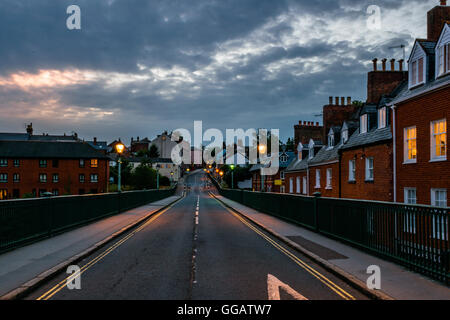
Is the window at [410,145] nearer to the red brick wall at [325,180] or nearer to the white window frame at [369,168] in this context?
the white window frame at [369,168]

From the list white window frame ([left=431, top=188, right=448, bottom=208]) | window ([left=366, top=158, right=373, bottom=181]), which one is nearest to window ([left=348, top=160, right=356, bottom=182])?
window ([left=366, top=158, right=373, bottom=181])

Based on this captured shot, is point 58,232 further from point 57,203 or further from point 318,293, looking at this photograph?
point 318,293

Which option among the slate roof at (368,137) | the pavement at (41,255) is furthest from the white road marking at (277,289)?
the slate roof at (368,137)

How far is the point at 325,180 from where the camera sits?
30.5m

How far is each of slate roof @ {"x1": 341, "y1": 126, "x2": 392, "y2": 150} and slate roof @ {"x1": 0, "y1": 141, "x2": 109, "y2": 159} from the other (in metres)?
62.7

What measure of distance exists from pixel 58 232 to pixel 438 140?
16.2 metres

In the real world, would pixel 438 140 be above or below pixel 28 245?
above

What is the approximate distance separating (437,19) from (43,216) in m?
20.4

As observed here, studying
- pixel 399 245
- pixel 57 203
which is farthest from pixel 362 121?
pixel 57 203

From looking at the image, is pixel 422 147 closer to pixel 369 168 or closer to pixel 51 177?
pixel 369 168

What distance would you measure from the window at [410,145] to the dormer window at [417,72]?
2377 mm

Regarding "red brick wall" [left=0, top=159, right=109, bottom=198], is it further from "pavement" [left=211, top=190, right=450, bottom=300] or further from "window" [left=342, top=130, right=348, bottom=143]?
"pavement" [left=211, top=190, right=450, bottom=300]

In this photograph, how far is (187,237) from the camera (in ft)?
48.5

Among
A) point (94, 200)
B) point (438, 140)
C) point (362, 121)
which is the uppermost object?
point (362, 121)
